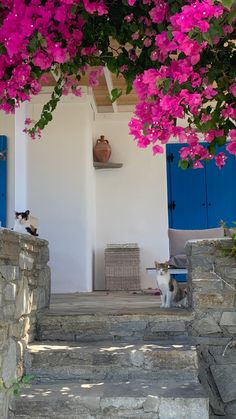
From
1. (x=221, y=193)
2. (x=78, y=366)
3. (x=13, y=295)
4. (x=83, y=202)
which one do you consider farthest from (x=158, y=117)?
(x=221, y=193)

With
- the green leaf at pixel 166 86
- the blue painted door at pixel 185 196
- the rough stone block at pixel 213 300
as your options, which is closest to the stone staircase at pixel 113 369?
the rough stone block at pixel 213 300

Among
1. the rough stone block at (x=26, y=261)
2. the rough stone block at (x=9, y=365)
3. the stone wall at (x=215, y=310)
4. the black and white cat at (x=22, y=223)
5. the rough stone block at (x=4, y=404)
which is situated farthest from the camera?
the black and white cat at (x=22, y=223)

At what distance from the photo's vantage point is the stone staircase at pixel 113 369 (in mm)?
2668

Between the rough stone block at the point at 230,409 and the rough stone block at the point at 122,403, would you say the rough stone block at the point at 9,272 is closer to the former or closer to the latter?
the rough stone block at the point at 122,403

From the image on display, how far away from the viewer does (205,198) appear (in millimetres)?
6926

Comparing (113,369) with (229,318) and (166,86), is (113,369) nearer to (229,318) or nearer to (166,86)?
(229,318)

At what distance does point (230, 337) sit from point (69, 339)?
114cm

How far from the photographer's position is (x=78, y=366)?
312 cm

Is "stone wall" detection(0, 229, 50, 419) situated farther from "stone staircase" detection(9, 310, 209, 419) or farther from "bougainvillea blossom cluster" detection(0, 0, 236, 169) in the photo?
"bougainvillea blossom cluster" detection(0, 0, 236, 169)

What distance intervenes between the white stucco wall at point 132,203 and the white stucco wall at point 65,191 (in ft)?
1.96

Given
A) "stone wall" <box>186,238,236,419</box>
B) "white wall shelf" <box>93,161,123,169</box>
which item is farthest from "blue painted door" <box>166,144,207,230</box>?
"stone wall" <box>186,238,236,419</box>

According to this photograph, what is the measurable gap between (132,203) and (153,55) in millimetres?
5411

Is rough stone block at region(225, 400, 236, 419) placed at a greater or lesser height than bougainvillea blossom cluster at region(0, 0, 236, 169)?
lesser

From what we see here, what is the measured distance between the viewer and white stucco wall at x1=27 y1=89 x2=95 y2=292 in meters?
6.32
